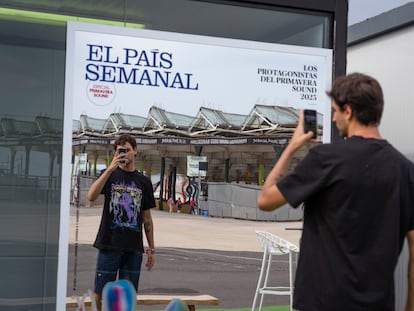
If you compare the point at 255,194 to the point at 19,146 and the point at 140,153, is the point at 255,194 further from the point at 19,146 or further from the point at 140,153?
the point at 19,146

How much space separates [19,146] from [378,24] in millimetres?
4929

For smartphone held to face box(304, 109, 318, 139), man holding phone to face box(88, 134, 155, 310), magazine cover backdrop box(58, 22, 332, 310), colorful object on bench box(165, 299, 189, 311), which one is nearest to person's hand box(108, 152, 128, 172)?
man holding phone to face box(88, 134, 155, 310)

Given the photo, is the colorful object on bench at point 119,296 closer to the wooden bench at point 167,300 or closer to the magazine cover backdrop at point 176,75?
the wooden bench at point 167,300

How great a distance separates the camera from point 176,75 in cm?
471

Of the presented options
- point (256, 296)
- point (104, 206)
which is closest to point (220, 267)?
point (256, 296)

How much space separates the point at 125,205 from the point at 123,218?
0.09m

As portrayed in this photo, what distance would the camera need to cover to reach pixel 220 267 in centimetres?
481

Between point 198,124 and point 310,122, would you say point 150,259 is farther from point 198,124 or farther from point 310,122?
point 310,122

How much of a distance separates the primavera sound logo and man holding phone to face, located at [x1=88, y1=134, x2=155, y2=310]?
266mm

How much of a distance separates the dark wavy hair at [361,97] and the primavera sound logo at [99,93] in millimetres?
2253

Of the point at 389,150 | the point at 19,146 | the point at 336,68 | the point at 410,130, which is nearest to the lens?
the point at 389,150

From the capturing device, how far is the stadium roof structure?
14.8 feet

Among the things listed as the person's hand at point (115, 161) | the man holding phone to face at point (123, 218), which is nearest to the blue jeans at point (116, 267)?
the man holding phone to face at point (123, 218)

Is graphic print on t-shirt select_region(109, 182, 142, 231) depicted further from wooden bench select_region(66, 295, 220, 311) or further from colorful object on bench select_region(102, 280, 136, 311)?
wooden bench select_region(66, 295, 220, 311)
